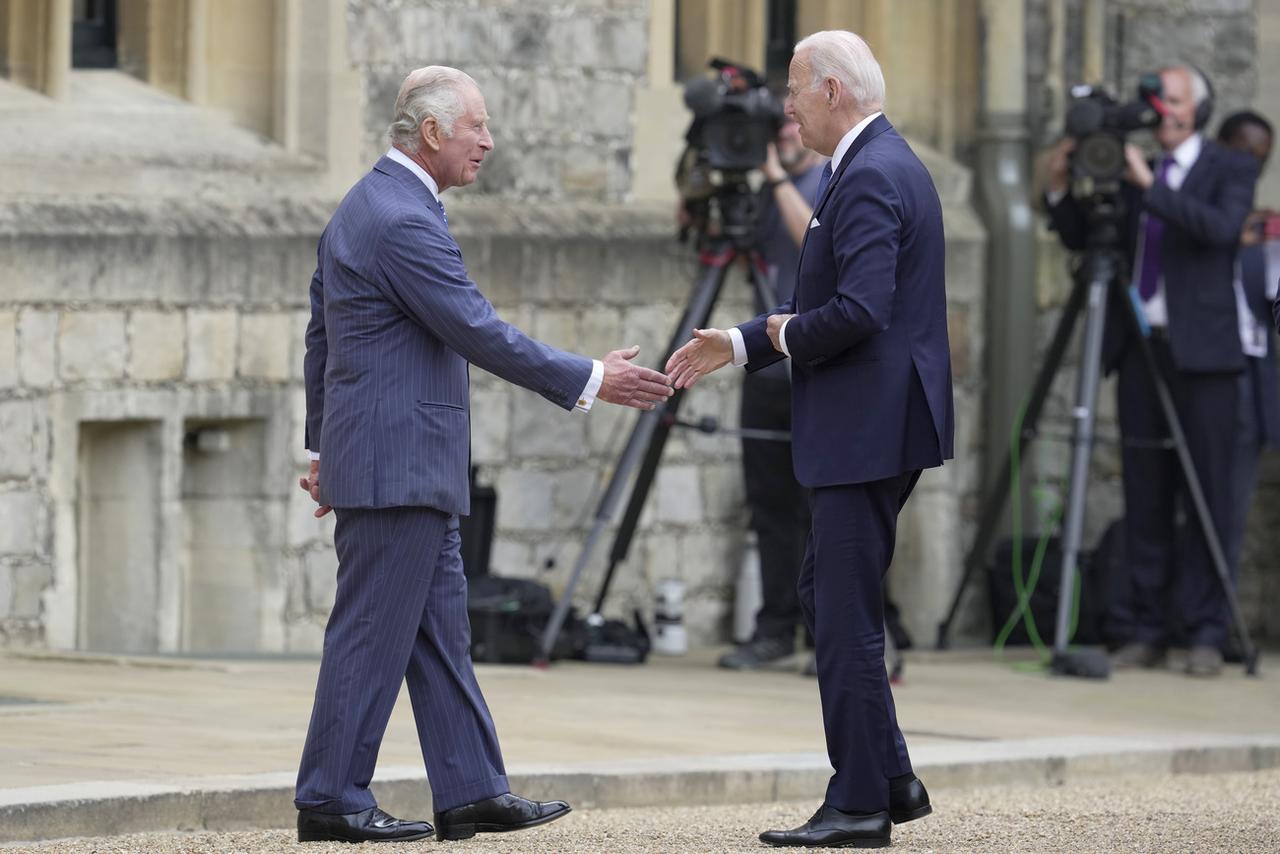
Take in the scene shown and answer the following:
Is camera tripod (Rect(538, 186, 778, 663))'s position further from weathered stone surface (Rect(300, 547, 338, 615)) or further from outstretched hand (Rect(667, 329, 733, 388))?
outstretched hand (Rect(667, 329, 733, 388))

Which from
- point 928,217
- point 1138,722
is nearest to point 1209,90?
point 1138,722

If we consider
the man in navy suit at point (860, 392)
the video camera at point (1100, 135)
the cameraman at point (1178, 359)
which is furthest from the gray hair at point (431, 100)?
the cameraman at point (1178, 359)

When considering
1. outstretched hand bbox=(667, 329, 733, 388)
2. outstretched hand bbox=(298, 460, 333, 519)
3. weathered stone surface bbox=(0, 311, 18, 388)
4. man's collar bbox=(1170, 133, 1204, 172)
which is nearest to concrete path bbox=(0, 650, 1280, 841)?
outstretched hand bbox=(298, 460, 333, 519)

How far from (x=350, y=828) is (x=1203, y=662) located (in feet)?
16.3

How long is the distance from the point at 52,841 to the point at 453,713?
80cm

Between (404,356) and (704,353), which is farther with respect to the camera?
(704,353)

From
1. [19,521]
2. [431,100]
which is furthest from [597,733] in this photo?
[19,521]

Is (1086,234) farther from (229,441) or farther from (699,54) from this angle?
(229,441)

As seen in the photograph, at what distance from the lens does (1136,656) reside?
29.9 feet

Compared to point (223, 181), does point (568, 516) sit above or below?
below

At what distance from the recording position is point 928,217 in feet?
15.7

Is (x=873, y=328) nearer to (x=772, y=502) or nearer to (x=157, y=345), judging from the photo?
(x=772, y=502)

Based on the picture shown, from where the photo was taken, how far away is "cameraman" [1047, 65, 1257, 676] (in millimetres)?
8977

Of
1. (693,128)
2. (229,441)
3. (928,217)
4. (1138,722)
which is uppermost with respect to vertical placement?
(693,128)
